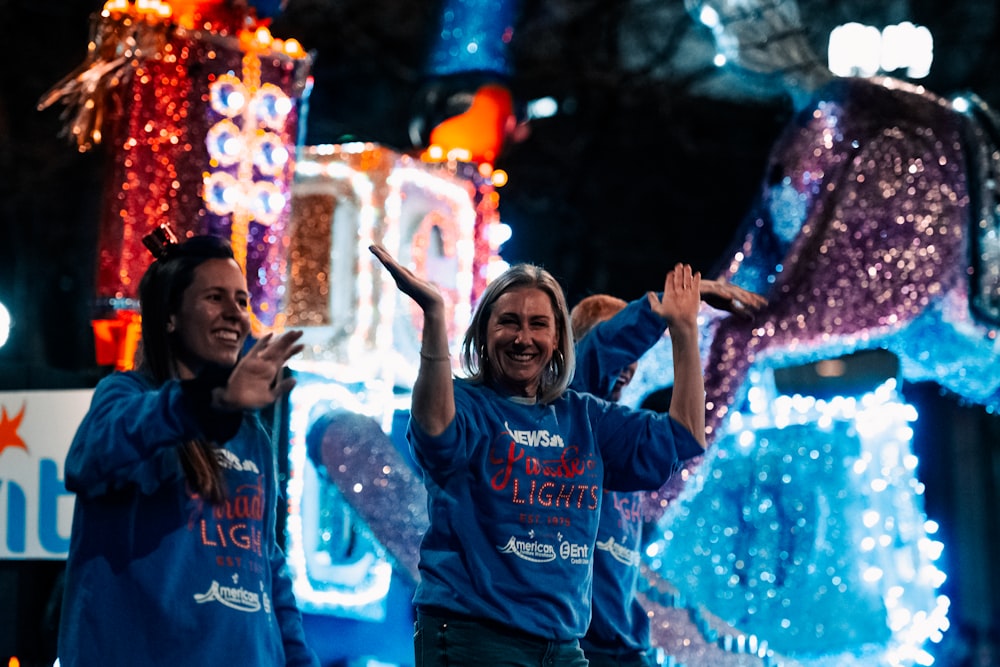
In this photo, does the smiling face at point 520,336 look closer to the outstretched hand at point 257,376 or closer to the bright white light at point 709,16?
the outstretched hand at point 257,376

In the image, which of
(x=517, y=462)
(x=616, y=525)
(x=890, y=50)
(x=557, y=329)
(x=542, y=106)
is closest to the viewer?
(x=517, y=462)

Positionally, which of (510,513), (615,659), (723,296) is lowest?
(615,659)

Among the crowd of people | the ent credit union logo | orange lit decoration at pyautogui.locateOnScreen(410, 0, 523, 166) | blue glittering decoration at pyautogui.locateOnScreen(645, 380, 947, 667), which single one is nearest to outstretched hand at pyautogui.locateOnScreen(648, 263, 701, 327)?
the crowd of people

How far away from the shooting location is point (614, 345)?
292 cm

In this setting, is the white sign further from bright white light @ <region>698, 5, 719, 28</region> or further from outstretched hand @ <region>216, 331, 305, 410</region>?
bright white light @ <region>698, 5, 719, 28</region>

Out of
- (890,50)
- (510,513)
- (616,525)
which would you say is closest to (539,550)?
(510,513)

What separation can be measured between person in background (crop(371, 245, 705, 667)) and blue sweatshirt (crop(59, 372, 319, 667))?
A: 320 mm

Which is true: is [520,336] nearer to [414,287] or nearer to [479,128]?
[414,287]

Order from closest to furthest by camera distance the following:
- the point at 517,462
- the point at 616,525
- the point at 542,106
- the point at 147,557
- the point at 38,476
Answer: the point at 147,557
the point at 517,462
the point at 616,525
the point at 38,476
the point at 542,106

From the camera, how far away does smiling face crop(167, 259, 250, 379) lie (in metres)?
2.09

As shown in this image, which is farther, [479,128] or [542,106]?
[542,106]

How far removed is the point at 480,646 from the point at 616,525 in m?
0.81

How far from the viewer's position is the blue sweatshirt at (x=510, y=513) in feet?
6.98

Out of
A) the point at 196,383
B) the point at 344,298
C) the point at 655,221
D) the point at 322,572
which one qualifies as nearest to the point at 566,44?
the point at 655,221
